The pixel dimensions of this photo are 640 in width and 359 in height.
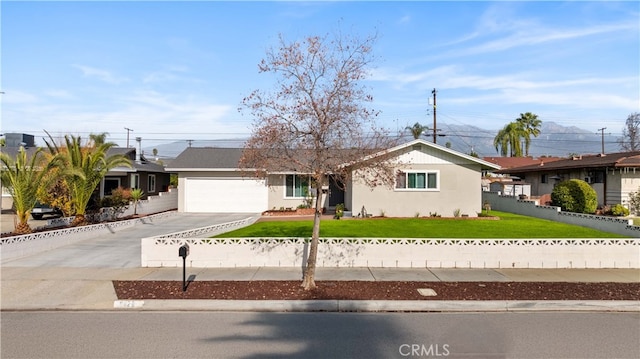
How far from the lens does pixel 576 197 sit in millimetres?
20266

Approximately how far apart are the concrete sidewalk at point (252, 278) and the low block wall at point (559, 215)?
518 centimetres

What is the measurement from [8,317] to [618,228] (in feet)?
60.7

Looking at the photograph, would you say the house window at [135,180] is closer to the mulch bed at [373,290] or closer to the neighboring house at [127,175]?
the neighboring house at [127,175]

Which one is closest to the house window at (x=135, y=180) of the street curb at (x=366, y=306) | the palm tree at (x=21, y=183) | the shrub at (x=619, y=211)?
the palm tree at (x=21, y=183)

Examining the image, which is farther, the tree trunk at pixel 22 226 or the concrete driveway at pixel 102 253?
the tree trunk at pixel 22 226

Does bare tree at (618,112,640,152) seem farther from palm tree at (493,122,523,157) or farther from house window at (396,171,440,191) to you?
house window at (396,171,440,191)

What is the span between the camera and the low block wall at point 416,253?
10.8 meters

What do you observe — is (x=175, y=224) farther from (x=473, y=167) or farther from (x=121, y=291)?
(x=473, y=167)

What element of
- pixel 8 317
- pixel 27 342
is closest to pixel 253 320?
pixel 27 342

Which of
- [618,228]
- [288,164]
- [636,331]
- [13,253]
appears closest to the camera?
[636,331]

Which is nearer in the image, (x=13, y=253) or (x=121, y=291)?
(x=121, y=291)

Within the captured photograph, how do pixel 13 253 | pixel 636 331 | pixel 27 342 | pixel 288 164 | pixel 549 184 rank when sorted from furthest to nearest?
pixel 549 184
pixel 13 253
pixel 288 164
pixel 636 331
pixel 27 342

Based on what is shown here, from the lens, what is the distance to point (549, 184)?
91.6ft

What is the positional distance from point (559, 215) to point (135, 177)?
940 inches
